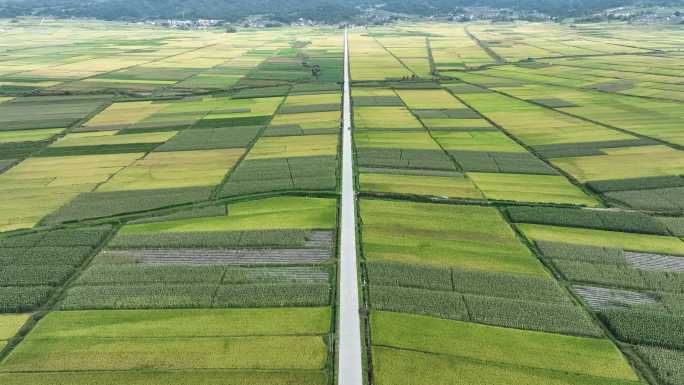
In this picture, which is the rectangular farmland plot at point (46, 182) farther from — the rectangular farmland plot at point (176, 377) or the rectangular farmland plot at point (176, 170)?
the rectangular farmland plot at point (176, 377)

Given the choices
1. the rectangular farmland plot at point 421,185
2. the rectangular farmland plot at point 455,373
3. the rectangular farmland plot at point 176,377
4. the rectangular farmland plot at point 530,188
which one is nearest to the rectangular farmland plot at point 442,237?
the rectangular farmland plot at point 421,185

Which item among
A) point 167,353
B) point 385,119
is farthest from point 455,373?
point 385,119

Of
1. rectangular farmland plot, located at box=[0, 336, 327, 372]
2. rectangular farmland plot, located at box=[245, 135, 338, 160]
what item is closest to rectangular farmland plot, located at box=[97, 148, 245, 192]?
rectangular farmland plot, located at box=[245, 135, 338, 160]

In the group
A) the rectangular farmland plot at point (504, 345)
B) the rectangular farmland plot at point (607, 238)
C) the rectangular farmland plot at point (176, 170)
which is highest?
the rectangular farmland plot at point (176, 170)

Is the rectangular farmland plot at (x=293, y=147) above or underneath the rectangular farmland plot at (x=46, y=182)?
above

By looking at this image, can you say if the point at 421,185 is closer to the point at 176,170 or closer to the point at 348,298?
the point at 348,298

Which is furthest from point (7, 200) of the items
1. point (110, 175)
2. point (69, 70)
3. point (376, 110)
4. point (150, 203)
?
point (69, 70)
